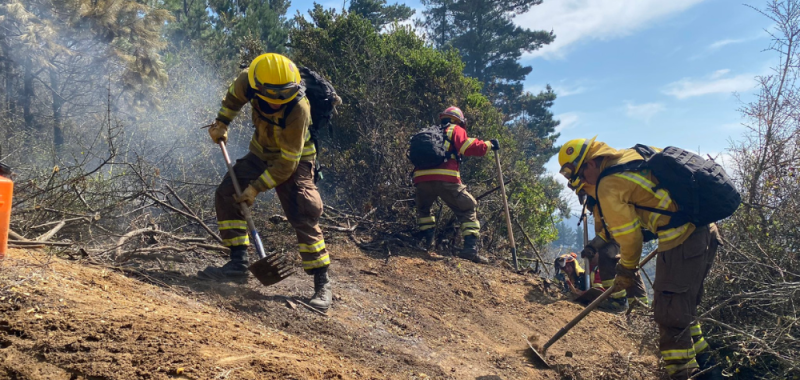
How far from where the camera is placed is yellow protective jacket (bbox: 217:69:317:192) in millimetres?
3887

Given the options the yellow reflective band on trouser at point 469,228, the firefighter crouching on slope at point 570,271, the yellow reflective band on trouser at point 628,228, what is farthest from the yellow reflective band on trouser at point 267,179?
the firefighter crouching on slope at point 570,271

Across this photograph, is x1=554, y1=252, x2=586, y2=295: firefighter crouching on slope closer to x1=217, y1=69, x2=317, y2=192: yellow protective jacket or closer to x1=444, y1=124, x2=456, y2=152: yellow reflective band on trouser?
x1=444, y1=124, x2=456, y2=152: yellow reflective band on trouser

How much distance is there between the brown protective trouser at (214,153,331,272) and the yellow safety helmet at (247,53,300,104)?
64 centimetres

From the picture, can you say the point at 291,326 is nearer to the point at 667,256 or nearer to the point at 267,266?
the point at 267,266

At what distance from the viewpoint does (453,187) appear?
6.55m

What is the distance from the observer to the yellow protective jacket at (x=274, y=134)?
3887 millimetres

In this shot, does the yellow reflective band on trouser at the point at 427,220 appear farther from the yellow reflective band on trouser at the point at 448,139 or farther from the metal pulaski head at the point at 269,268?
the metal pulaski head at the point at 269,268

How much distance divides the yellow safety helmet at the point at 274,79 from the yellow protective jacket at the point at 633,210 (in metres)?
2.51

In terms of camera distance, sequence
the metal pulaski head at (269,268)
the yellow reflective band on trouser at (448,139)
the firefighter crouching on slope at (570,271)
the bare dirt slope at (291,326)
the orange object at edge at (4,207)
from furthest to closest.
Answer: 1. the firefighter crouching on slope at (570,271)
2. the yellow reflective band on trouser at (448,139)
3. the metal pulaski head at (269,268)
4. the orange object at edge at (4,207)
5. the bare dirt slope at (291,326)

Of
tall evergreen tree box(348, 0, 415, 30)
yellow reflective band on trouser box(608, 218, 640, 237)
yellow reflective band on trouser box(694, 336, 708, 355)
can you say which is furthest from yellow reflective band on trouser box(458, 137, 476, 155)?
tall evergreen tree box(348, 0, 415, 30)

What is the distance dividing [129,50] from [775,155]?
12764 mm

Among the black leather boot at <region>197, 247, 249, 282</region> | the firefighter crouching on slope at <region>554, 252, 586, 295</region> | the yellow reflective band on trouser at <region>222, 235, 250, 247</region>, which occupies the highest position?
the yellow reflective band on trouser at <region>222, 235, 250, 247</region>

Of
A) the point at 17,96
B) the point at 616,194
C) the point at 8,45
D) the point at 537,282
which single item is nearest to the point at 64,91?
the point at 17,96

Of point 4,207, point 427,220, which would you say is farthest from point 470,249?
point 4,207
